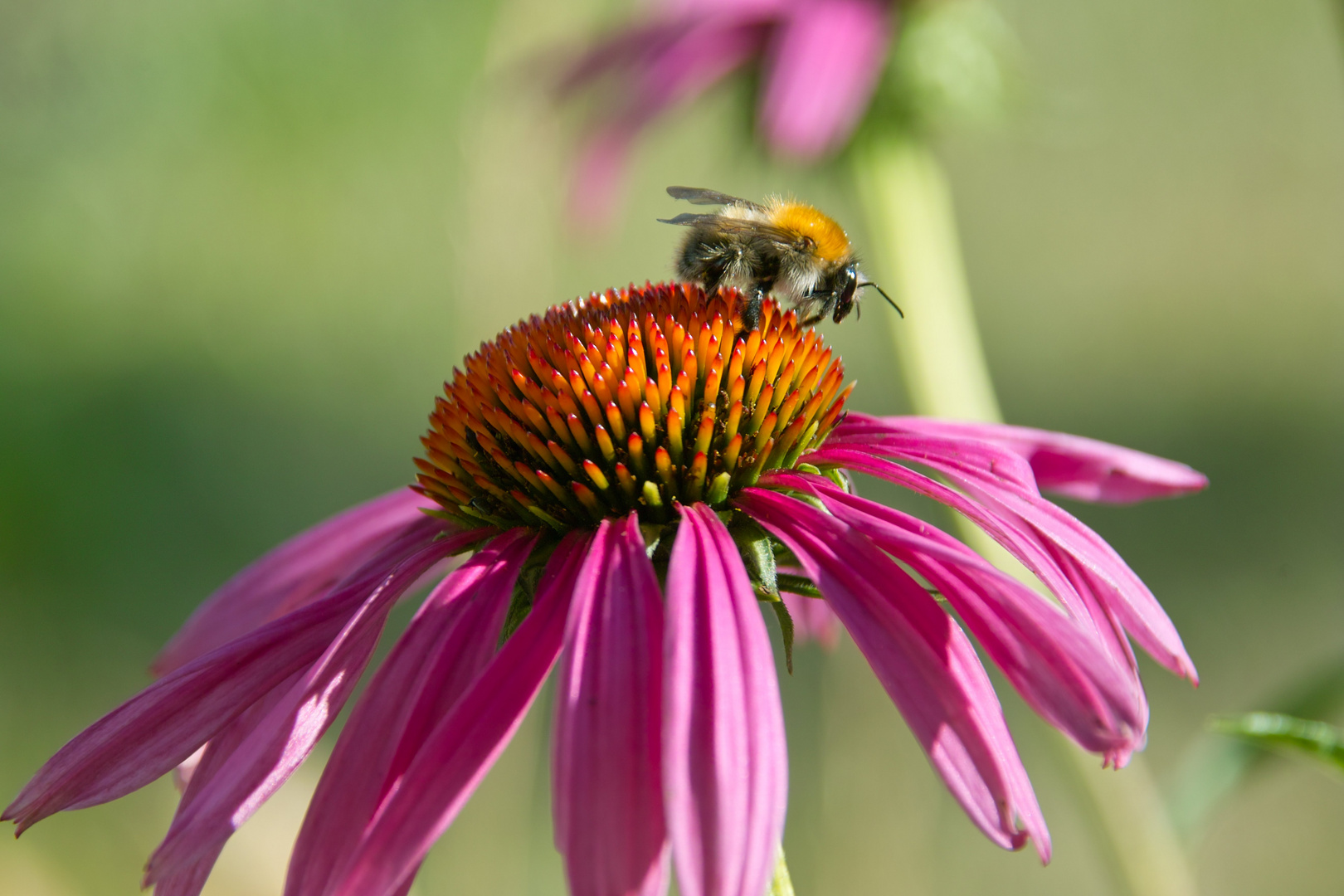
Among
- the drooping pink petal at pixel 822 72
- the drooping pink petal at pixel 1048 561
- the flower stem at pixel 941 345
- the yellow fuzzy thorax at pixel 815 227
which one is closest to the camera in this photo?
the drooping pink petal at pixel 1048 561

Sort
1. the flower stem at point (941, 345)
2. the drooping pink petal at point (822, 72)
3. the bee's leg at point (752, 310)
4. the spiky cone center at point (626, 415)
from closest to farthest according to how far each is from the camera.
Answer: the spiky cone center at point (626, 415) → the bee's leg at point (752, 310) → the flower stem at point (941, 345) → the drooping pink petal at point (822, 72)

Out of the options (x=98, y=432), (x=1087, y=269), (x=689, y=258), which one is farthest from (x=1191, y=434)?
(x=98, y=432)

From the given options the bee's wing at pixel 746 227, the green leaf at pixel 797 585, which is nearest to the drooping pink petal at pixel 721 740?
the green leaf at pixel 797 585

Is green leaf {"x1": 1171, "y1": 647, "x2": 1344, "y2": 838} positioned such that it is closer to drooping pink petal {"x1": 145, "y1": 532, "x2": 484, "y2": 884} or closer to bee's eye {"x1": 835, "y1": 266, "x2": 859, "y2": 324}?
bee's eye {"x1": 835, "y1": 266, "x2": 859, "y2": 324}

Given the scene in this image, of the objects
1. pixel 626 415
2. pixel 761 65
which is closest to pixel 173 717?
pixel 626 415

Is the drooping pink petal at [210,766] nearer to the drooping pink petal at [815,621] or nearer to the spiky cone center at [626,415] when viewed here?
the spiky cone center at [626,415]

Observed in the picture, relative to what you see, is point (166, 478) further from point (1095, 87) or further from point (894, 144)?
point (1095, 87)

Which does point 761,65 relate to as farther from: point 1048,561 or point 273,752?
point 273,752
